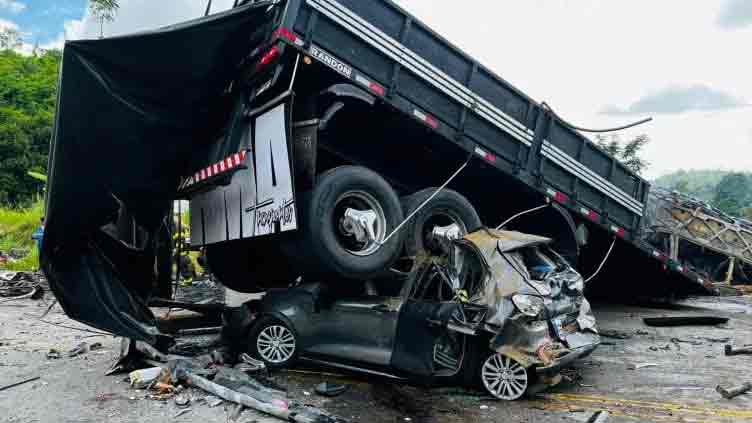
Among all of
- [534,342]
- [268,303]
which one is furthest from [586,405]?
[268,303]

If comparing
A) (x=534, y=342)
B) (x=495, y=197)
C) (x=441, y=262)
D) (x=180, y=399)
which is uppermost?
(x=495, y=197)

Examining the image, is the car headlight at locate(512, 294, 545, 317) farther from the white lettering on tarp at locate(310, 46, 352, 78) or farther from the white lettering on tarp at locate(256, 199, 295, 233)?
the white lettering on tarp at locate(310, 46, 352, 78)

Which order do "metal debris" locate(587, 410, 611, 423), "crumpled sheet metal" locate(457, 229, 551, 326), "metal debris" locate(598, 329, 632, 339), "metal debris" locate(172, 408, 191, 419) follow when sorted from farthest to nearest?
"metal debris" locate(598, 329, 632, 339)
"crumpled sheet metal" locate(457, 229, 551, 326)
"metal debris" locate(172, 408, 191, 419)
"metal debris" locate(587, 410, 611, 423)

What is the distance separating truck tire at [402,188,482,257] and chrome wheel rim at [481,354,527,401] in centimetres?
181

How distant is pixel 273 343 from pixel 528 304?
2416mm

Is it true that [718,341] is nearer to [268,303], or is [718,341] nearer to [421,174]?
[421,174]

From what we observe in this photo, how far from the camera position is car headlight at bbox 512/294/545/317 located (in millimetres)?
4410

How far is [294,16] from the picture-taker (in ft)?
16.0

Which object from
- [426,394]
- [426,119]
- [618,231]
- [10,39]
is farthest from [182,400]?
[10,39]

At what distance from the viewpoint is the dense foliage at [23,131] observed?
2494 centimetres

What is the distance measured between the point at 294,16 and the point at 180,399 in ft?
11.1

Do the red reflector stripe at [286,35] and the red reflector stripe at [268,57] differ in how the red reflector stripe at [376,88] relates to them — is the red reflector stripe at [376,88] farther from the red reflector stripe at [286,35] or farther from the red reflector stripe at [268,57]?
the red reflector stripe at [268,57]

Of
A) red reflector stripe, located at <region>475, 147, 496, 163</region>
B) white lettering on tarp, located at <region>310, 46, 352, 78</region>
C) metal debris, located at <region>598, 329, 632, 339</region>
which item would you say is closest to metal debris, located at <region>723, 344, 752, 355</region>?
metal debris, located at <region>598, 329, 632, 339</region>

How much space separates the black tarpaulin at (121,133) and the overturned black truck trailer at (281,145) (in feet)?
0.04
